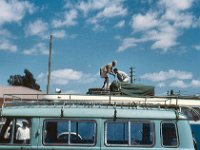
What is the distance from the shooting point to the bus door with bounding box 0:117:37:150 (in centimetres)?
925

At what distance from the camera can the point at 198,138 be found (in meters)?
14.7

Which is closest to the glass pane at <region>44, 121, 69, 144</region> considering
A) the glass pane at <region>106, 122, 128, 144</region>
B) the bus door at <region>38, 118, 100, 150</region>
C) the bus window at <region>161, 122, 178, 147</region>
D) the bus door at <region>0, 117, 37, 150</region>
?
the bus door at <region>38, 118, 100, 150</region>

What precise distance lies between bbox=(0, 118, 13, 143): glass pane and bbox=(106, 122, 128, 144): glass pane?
6.27 feet

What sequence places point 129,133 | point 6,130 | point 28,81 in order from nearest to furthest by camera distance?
point 129,133 → point 6,130 → point 28,81

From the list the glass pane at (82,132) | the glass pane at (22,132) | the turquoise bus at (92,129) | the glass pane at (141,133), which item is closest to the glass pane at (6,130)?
the turquoise bus at (92,129)

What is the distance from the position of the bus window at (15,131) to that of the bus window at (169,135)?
2660mm

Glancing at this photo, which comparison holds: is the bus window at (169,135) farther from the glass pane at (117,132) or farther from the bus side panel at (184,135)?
the glass pane at (117,132)

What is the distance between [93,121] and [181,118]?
1751 mm

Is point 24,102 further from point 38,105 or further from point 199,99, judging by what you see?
point 199,99

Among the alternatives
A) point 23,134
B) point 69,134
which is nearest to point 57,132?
point 69,134

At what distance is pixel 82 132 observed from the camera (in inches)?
367

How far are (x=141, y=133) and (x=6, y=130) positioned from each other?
8.70 ft

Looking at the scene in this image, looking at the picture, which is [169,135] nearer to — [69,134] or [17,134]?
[69,134]

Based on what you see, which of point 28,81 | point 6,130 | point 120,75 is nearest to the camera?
point 6,130
